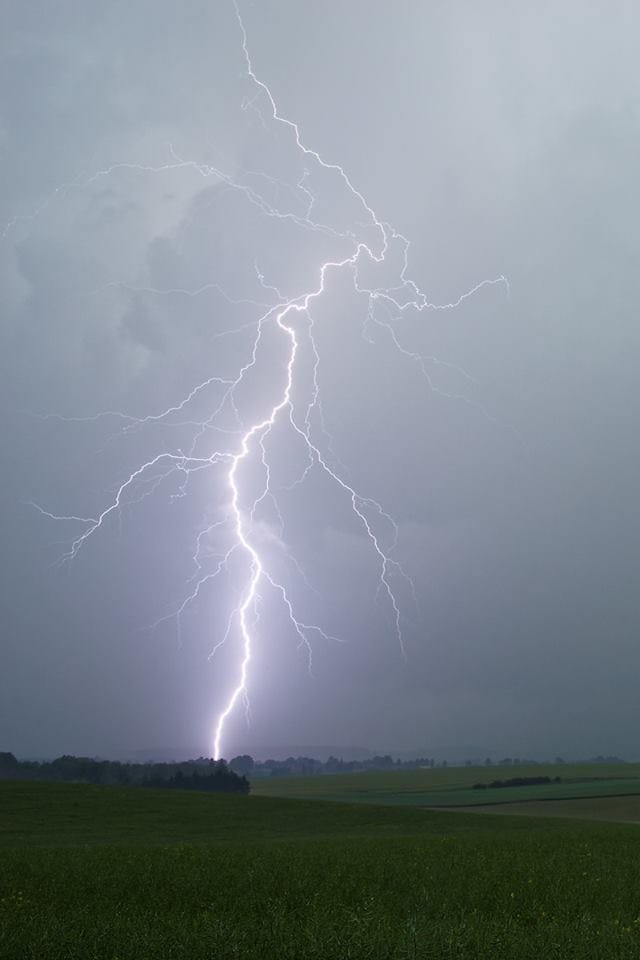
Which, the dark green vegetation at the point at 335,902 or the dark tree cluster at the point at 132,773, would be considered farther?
the dark tree cluster at the point at 132,773

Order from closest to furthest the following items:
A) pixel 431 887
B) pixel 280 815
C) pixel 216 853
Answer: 1. pixel 431 887
2. pixel 216 853
3. pixel 280 815

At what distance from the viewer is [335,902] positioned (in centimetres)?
870

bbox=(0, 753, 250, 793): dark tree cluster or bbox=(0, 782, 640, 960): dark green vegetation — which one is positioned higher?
bbox=(0, 753, 250, 793): dark tree cluster

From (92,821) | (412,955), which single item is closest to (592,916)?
(412,955)

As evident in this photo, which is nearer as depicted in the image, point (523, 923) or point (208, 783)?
point (523, 923)

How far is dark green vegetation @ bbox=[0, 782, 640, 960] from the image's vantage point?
6148 millimetres

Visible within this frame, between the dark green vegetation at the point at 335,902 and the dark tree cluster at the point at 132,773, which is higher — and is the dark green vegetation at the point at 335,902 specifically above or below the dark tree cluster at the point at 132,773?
Answer: below

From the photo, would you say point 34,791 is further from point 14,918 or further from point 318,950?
point 318,950

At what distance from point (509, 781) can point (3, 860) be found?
78234 millimetres

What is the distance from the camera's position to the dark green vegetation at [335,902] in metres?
6.15

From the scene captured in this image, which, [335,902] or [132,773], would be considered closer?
[335,902]

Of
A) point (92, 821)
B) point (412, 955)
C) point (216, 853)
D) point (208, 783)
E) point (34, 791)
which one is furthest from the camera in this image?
point (208, 783)

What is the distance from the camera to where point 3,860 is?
1266cm

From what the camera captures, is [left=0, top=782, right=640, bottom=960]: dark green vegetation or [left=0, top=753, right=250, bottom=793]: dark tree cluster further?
[left=0, top=753, right=250, bottom=793]: dark tree cluster
